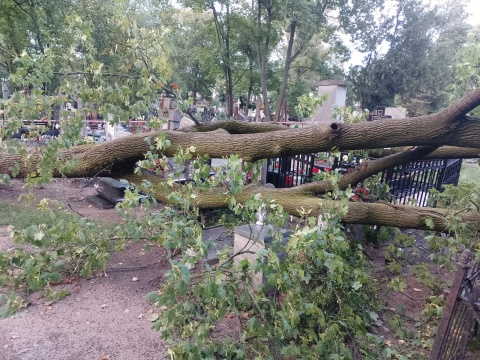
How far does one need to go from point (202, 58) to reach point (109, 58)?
5.90m

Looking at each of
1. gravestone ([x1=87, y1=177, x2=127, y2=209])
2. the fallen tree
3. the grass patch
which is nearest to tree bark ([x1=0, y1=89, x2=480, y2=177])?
the fallen tree

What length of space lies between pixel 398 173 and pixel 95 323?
5.63 meters

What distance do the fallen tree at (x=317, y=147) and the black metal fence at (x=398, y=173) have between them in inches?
90.6

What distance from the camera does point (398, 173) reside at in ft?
22.0

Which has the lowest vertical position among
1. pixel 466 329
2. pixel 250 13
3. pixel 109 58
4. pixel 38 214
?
pixel 38 214

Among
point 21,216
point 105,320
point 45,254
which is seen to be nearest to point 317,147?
point 45,254

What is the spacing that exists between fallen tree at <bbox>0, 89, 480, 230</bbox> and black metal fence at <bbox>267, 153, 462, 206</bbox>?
2301 millimetres

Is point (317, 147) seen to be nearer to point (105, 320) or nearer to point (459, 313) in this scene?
point (459, 313)

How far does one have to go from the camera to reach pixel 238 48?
73.7 feet

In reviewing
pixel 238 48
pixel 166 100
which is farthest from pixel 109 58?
pixel 166 100

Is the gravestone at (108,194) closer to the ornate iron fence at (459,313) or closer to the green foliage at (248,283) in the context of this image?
the green foliage at (248,283)

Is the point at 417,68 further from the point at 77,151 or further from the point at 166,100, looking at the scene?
the point at 77,151

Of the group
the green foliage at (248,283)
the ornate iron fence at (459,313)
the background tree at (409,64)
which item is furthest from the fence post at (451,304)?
the background tree at (409,64)

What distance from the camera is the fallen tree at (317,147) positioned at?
3.08 meters
